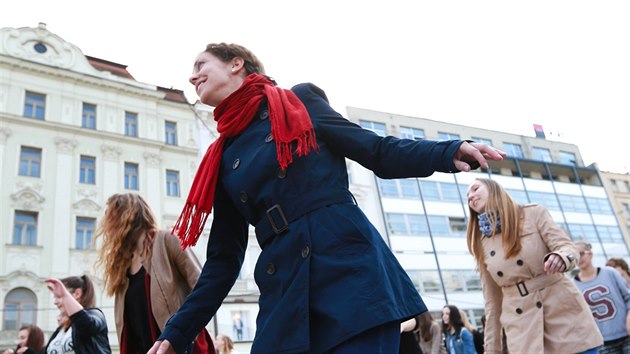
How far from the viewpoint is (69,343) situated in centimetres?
425

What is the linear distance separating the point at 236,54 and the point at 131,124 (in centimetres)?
2631

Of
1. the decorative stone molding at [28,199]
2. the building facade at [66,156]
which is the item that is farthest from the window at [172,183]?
the decorative stone molding at [28,199]

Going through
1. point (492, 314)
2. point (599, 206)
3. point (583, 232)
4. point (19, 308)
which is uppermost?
point (599, 206)

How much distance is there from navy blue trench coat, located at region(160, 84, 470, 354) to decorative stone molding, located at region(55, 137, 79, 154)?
24793mm

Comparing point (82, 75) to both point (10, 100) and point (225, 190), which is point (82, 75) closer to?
point (10, 100)

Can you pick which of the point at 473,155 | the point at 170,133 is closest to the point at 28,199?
the point at 170,133

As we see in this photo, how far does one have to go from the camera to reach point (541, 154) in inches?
1957

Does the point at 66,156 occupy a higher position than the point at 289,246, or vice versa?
the point at 66,156

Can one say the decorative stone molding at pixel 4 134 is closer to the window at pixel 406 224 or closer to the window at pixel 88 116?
the window at pixel 88 116

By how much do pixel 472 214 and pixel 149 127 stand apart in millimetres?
24928

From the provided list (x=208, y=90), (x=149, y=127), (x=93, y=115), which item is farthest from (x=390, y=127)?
(x=208, y=90)

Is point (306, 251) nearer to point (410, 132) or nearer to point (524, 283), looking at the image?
point (524, 283)

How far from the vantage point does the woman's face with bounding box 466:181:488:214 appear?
418 cm

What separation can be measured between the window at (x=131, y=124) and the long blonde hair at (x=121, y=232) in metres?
24.2
